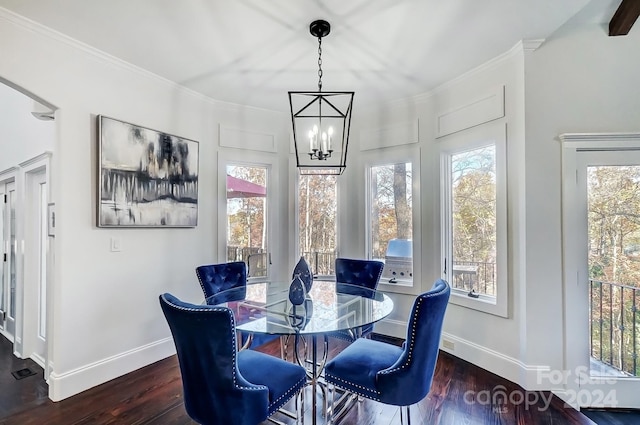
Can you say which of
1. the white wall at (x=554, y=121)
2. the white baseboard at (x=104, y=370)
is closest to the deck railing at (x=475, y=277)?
the white wall at (x=554, y=121)

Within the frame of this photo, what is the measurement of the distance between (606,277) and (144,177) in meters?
3.99

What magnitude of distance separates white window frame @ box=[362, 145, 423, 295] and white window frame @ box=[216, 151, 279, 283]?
1.15 m

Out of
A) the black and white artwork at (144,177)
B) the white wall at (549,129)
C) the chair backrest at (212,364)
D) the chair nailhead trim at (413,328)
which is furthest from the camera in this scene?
the black and white artwork at (144,177)

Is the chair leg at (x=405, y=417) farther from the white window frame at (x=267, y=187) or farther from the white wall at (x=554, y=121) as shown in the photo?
the white window frame at (x=267, y=187)

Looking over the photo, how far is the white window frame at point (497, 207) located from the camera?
9.13ft

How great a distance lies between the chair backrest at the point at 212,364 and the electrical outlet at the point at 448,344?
231cm

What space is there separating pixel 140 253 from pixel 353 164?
2.52m

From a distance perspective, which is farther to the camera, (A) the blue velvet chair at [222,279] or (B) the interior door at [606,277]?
(A) the blue velvet chair at [222,279]

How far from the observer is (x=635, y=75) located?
2463mm

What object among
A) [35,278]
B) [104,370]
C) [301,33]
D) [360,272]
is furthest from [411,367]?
[35,278]

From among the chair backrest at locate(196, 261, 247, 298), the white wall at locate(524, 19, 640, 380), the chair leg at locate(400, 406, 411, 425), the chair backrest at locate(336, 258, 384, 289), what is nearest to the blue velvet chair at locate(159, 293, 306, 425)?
the chair leg at locate(400, 406, 411, 425)

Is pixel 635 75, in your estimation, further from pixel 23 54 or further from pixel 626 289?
pixel 23 54

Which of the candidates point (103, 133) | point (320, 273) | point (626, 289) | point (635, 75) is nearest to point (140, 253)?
point (103, 133)

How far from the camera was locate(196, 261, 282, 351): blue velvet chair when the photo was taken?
2707mm
